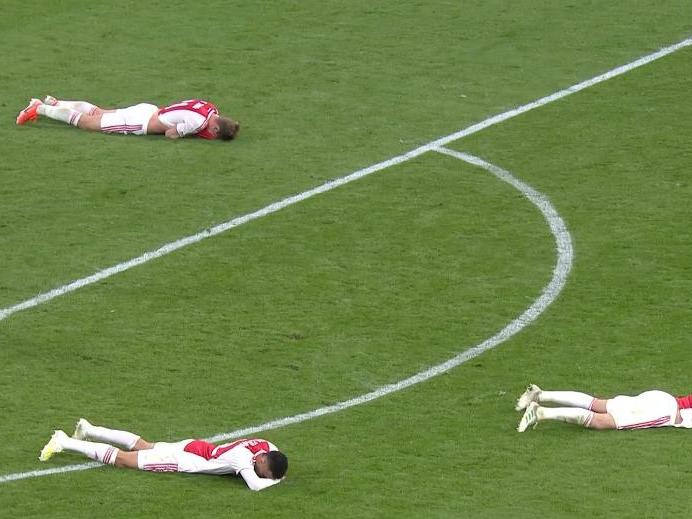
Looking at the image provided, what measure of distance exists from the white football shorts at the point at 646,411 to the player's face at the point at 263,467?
9.53ft

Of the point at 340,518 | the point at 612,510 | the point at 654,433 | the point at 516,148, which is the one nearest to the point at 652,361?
the point at 654,433

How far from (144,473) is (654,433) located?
4024 millimetres

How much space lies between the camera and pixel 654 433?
13.5 metres

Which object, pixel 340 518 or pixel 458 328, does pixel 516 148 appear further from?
pixel 340 518

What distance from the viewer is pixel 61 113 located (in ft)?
65.8

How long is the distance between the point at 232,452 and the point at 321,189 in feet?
20.8

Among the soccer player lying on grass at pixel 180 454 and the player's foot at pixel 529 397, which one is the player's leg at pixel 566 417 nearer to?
the player's foot at pixel 529 397

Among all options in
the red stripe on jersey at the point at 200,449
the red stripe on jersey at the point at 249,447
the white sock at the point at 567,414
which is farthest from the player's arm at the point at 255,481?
the white sock at the point at 567,414

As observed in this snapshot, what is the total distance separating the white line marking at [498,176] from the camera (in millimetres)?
13773

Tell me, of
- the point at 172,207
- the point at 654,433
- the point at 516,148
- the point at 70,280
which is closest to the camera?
the point at 654,433

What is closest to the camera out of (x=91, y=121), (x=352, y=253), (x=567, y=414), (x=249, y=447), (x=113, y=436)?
(x=249, y=447)

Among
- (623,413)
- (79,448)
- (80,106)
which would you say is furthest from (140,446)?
(80,106)

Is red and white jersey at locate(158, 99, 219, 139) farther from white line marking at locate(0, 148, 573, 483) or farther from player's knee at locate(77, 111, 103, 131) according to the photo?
white line marking at locate(0, 148, 573, 483)

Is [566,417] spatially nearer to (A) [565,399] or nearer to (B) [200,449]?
(A) [565,399]
